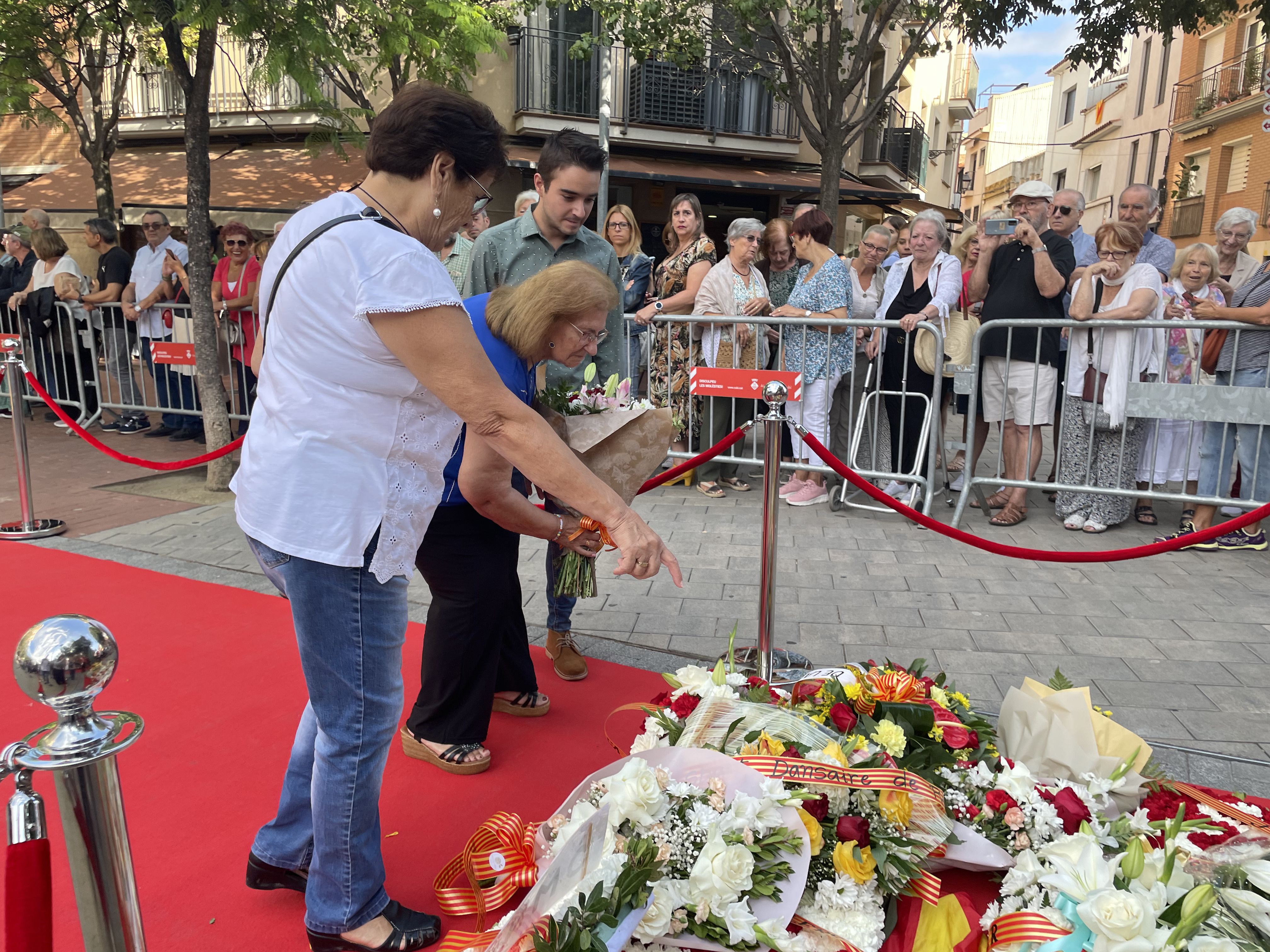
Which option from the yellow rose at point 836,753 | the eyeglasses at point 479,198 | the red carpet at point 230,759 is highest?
the eyeglasses at point 479,198

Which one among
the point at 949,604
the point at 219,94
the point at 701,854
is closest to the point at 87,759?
the point at 701,854

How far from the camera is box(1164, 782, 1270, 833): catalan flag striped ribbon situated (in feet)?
7.55

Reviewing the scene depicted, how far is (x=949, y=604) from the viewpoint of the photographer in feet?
15.6

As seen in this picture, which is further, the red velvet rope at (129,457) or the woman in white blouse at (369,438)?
the red velvet rope at (129,457)

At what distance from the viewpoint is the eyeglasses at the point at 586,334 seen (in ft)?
8.95

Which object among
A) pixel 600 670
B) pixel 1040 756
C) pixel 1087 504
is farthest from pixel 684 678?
pixel 1087 504

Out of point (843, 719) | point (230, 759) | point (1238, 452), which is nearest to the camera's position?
point (843, 719)

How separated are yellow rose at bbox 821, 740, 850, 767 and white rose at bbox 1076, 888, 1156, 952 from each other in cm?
58

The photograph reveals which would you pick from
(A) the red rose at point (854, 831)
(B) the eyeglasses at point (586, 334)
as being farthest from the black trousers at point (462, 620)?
(A) the red rose at point (854, 831)

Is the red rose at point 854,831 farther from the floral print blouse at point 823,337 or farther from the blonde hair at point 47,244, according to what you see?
the blonde hair at point 47,244

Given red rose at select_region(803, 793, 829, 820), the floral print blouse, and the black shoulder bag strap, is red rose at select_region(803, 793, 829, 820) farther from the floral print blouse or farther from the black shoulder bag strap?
the floral print blouse

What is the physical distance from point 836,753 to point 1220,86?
32.2m

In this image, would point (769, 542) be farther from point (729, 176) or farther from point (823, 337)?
point (729, 176)

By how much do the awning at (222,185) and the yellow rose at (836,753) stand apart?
14.9 meters
